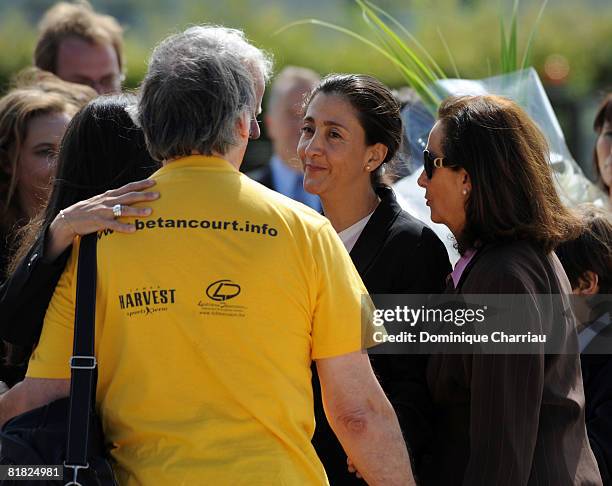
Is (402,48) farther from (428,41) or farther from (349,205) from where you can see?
(428,41)

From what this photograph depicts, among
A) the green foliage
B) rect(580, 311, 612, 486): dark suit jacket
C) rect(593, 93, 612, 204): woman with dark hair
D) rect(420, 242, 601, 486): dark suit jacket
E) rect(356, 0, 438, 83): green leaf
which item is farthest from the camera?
the green foliage

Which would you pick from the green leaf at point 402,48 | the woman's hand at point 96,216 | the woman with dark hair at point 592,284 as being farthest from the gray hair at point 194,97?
the green leaf at point 402,48

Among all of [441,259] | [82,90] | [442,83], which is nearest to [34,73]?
[82,90]

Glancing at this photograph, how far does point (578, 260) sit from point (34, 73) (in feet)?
9.20

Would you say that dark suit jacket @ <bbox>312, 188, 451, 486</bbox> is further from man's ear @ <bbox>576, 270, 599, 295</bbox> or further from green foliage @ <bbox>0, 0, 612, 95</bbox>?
green foliage @ <bbox>0, 0, 612, 95</bbox>

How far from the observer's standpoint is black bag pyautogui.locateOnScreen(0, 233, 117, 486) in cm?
194

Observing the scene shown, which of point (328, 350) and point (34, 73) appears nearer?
point (328, 350)

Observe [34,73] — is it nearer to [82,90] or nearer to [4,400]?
[82,90]

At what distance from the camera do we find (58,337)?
2.10 meters

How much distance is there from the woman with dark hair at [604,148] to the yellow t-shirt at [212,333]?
2.55m

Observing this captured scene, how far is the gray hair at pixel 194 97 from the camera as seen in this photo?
208cm

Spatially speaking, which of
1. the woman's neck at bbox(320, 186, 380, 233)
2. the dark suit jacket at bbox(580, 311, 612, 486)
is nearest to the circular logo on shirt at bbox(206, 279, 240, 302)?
the woman's neck at bbox(320, 186, 380, 233)

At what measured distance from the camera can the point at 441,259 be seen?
299cm

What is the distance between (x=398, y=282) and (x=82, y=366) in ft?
3.99
